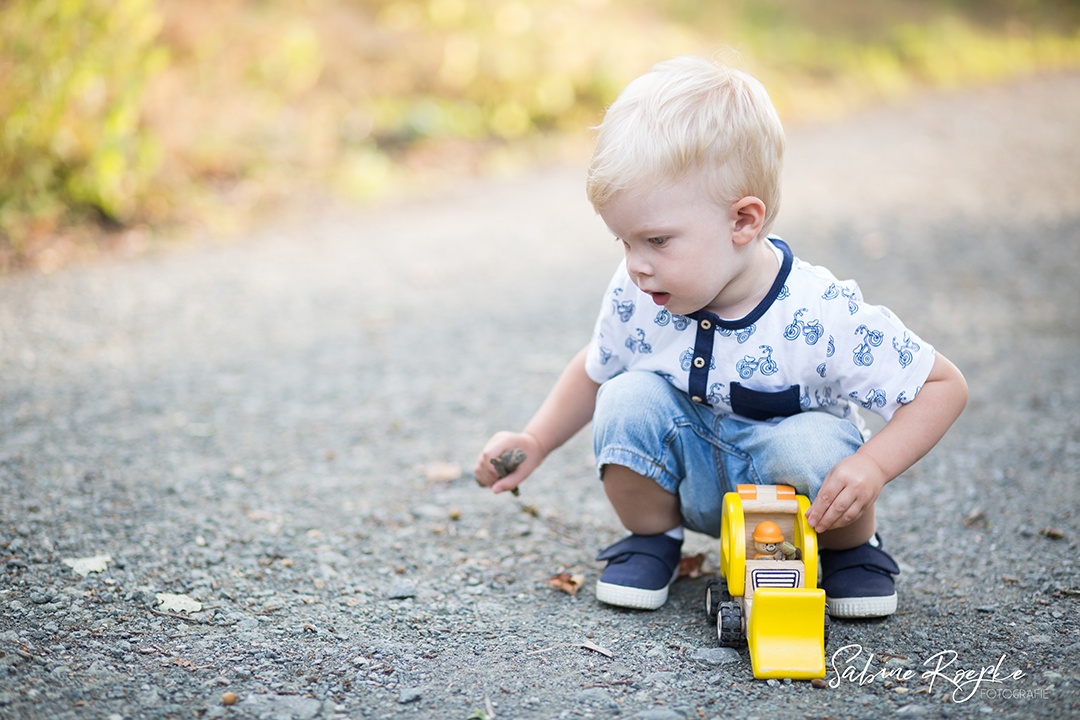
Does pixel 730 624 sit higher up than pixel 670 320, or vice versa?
pixel 670 320

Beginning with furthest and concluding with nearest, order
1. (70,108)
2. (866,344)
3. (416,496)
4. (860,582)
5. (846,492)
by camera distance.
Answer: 1. (70,108)
2. (416,496)
3. (860,582)
4. (866,344)
5. (846,492)

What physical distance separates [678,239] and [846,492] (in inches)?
22.9

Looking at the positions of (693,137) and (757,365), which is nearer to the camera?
(693,137)

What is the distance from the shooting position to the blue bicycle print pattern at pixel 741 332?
1.89m

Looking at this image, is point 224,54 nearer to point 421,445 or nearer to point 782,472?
point 421,445

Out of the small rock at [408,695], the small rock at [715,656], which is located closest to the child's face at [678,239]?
the small rock at [715,656]

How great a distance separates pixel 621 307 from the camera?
6.69 feet

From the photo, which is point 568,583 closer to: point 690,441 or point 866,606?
point 690,441

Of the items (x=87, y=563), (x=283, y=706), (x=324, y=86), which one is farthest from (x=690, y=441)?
(x=324, y=86)

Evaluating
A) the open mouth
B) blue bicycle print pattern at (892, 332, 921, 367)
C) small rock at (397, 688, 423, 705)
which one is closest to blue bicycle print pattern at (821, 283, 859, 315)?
blue bicycle print pattern at (892, 332, 921, 367)

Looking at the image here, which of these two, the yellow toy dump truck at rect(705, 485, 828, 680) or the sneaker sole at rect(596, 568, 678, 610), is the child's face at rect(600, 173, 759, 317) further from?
the sneaker sole at rect(596, 568, 678, 610)

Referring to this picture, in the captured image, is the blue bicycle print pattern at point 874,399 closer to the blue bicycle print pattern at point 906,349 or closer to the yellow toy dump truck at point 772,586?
the blue bicycle print pattern at point 906,349

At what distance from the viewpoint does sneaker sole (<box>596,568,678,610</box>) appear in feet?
6.59

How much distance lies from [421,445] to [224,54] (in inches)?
172
